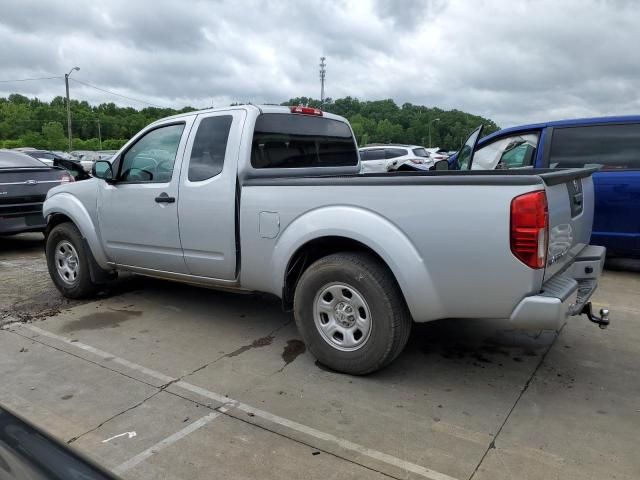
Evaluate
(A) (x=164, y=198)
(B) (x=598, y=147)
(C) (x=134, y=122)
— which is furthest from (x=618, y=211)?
(C) (x=134, y=122)

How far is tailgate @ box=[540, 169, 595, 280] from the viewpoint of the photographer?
3.04 m

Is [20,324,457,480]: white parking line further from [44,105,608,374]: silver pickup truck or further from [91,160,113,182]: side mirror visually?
[91,160,113,182]: side mirror

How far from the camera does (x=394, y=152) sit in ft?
63.3

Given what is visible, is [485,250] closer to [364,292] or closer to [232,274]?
[364,292]

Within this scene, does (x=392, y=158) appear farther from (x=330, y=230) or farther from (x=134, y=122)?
(x=134, y=122)

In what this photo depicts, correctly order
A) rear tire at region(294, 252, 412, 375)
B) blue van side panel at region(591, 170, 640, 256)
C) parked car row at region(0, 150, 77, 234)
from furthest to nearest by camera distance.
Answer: parked car row at region(0, 150, 77, 234)
blue van side panel at region(591, 170, 640, 256)
rear tire at region(294, 252, 412, 375)

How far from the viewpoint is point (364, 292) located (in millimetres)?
3354

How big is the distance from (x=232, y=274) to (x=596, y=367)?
275cm

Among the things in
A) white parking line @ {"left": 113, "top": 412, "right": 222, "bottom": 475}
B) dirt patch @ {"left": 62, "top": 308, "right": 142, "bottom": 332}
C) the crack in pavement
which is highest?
dirt patch @ {"left": 62, "top": 308, "right": 142, "bottom": 332}

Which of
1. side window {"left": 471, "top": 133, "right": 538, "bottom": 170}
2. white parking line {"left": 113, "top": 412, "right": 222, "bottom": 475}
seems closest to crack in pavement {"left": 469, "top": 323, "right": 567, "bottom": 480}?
white parking line {"left": 113, "top": 412, "right": 222, "bottom": 475}

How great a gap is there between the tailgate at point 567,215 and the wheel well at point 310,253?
1073 mm

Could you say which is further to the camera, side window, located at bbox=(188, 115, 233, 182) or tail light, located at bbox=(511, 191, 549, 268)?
side window, located at bbox=(188, 115, 233, 182)

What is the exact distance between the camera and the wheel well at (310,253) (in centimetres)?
355

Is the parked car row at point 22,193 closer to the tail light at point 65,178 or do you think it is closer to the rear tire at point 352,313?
the tail light at point 65,178
